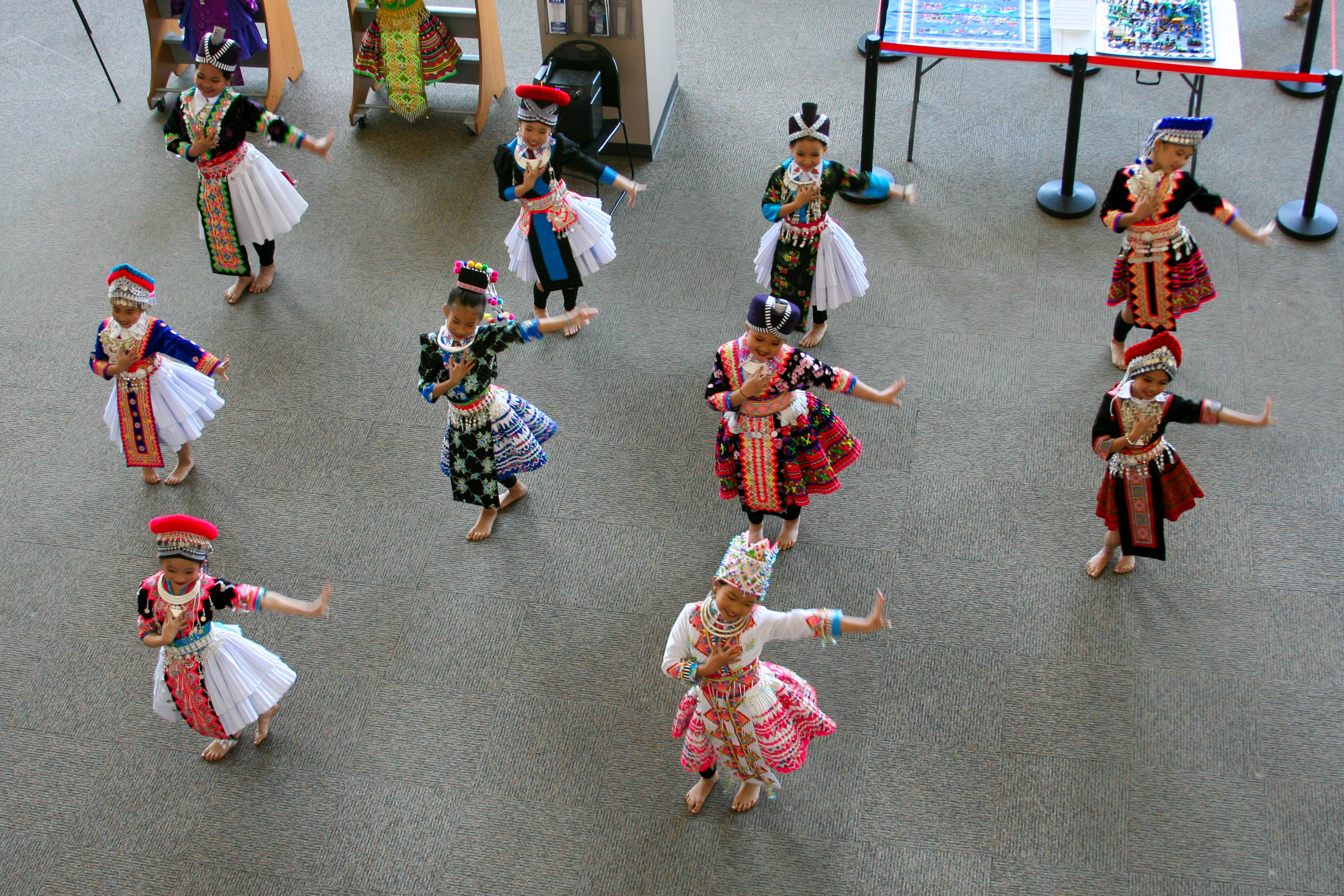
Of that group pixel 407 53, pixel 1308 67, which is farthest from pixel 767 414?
pixel 1308 67

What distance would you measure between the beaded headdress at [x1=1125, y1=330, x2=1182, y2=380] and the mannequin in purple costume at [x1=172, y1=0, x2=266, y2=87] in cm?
467

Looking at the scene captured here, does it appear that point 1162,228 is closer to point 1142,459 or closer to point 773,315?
point 1142,459

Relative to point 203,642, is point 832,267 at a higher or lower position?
higher

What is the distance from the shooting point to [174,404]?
404 cm

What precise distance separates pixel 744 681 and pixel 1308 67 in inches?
166

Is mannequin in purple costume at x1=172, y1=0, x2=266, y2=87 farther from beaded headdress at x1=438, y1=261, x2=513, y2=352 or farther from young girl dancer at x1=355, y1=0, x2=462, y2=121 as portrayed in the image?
beaded headdress at x1=438, y1=261, x2=513, y2=352

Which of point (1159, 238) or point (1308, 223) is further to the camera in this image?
point (1308, 223)

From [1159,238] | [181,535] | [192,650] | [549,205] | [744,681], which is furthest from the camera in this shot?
[549,205]

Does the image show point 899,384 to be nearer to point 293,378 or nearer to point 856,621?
point 856,621

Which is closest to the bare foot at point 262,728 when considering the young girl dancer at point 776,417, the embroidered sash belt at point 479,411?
the embroidered sash belt at point 479,411

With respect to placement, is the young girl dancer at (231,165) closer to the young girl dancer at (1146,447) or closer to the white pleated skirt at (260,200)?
the white pleated skirt at (260,200)

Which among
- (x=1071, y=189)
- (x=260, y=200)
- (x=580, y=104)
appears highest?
(x=580, y=104)

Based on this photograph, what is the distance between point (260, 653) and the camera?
332cm

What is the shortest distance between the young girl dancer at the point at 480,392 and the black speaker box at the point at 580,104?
175cm
